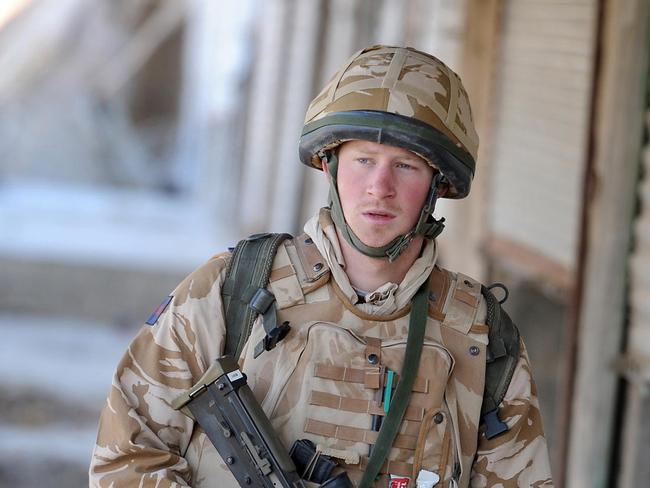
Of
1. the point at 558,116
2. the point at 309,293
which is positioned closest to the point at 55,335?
the point at 558,116

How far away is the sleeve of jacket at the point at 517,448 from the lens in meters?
2.46

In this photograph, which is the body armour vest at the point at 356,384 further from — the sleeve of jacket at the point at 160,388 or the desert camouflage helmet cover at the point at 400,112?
the desert camouflage helmet cover at the point at 400,112

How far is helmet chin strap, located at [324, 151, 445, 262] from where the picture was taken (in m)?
2.43

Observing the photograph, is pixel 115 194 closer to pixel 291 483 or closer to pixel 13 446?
pixel 13 446

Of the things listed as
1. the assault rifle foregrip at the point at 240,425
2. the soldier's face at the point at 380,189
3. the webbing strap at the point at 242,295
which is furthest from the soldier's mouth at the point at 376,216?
the assault rifle foregrip at the point at 240,425

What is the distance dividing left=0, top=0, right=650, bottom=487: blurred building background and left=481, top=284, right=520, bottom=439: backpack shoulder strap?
1883 millimetres

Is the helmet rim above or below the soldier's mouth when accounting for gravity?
above

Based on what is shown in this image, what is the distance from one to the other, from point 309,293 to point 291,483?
39 centimetres

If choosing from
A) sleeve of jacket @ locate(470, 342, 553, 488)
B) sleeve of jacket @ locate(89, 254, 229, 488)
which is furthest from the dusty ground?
sleeve of jacket @ locate(470, 342, 553, 488)

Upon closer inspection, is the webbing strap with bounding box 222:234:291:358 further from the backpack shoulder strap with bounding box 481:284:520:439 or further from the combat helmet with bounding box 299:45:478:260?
the backpack shoulder strap with bounding box 481:284:520:439

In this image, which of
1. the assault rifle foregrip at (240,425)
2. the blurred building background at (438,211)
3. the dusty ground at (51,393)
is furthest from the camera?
the dusty ground at (51,393)

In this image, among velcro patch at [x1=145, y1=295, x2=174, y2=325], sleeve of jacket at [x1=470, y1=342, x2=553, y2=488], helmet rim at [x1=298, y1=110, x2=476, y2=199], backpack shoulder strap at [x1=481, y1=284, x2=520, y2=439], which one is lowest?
sleeve of jacket at [x1=470, y1=342, x2=553, y2=488]

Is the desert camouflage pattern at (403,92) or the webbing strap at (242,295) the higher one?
the desert camouflage pattern at (403,92)

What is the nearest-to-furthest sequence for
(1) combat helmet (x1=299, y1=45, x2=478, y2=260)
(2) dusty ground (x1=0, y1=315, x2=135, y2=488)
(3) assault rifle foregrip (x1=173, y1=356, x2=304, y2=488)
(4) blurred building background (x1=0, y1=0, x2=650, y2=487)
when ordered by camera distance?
(3) assault rifle foregrip (x1=173, y1=356, x2=304, y2=488) < (1) combat helmet (x1=299, y1=45, x2=478, y2=260) < (4) blurred building background (x1=0, y1=0, x2=650, y2=487) < (2) dusty ground (x1=0, y1=315, x2=135, y2=488)
